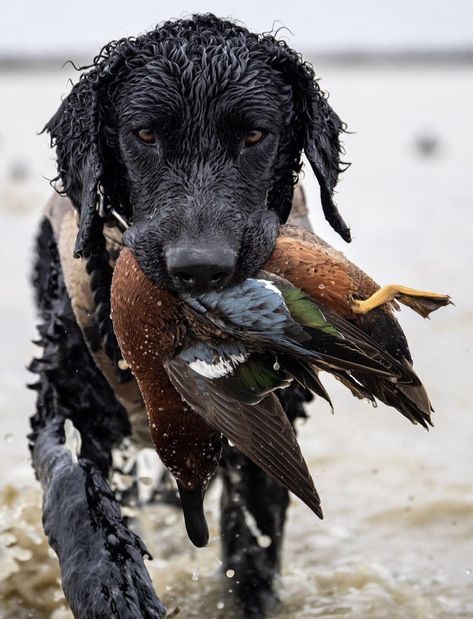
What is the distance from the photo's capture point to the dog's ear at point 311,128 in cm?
363

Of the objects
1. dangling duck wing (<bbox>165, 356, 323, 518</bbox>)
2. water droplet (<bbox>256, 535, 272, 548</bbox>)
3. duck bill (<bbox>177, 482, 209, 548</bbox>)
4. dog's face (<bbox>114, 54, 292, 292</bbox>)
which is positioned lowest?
water droplet (<bbox>256, 535, 272, 548</bbox>)

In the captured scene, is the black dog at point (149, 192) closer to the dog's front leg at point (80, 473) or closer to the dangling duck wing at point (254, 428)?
the dog's front leg at point (80, 473)

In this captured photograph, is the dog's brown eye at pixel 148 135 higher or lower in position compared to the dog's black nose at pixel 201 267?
higher

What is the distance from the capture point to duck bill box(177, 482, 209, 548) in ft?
10.8

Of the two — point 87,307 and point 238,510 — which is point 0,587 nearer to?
point 238,510

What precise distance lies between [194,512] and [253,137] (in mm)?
1132

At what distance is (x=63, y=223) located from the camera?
4.10 m

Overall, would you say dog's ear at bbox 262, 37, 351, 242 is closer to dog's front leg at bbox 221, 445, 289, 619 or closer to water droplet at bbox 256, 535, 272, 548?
dog's front leg at bbox 221, 445, 289, 619

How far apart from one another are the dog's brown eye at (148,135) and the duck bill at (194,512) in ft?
3.35

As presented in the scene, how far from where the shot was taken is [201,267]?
2943 mm

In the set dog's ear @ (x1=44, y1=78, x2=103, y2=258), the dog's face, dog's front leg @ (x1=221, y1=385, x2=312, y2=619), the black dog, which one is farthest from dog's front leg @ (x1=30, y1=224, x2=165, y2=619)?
the dog's face

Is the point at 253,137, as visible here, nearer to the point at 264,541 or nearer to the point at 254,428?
the point at 254,428

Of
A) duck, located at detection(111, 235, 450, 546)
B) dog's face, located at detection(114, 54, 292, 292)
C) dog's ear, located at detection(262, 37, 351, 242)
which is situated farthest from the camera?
dog's ear, located at detection(262, 37, 351, 242)

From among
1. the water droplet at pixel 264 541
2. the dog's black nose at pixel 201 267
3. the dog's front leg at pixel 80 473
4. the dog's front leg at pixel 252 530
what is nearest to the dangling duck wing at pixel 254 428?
the dog's black nose at pixel 201 267
